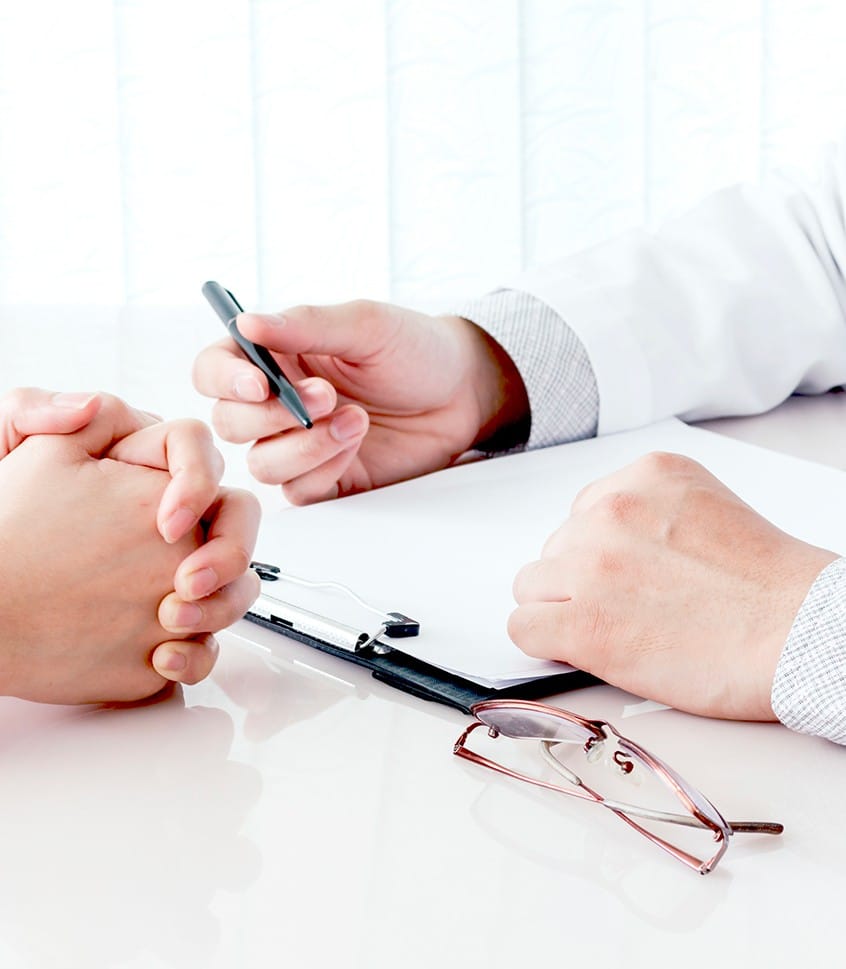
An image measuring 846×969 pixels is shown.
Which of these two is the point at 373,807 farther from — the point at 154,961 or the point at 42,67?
the point at 42,67

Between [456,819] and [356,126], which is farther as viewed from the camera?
[356,126]

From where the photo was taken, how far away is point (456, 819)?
433mm

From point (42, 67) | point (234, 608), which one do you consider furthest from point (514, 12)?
point (234, 608)

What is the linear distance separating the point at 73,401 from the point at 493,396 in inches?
20.7

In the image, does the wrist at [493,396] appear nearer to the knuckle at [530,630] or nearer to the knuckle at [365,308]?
the knuckle at [365,308]

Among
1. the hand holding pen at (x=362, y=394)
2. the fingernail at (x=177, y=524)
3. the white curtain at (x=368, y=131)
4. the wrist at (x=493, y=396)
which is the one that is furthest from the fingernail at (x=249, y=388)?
the white curtain at (x=368, y=131)

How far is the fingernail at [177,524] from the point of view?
0.52 metres

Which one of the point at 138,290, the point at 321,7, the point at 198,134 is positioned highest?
the point at 321,7

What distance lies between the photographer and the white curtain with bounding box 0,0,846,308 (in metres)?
2.25

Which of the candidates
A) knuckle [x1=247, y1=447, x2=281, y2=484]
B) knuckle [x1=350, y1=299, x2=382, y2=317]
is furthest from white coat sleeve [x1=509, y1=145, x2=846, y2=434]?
knuckle [x1=247, y1=447, x2=281, y2=484]

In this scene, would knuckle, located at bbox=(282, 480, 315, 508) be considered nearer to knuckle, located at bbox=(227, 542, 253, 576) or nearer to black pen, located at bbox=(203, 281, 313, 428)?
black pen, located at bbox=(203, 281, 313, 428)

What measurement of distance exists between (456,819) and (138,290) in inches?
81.8

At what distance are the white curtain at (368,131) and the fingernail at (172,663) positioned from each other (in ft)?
5.89

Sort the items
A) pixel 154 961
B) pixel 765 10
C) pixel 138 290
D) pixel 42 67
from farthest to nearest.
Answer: pixel 765 10 → pixel 138 290 → pixel 42 67 → pixel 154 961
